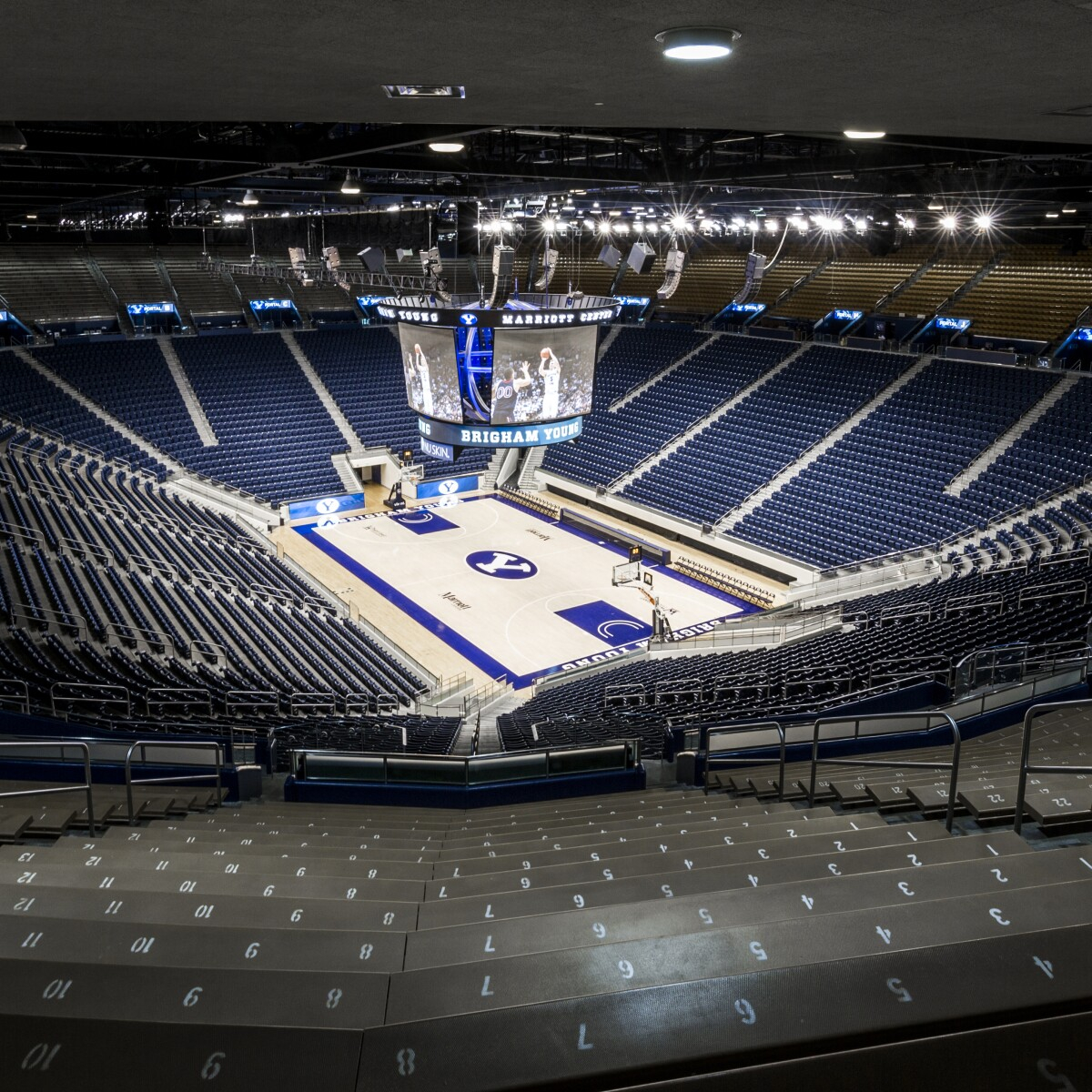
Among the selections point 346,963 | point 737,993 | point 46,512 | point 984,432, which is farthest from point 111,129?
point 984,432

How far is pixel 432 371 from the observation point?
20984mm

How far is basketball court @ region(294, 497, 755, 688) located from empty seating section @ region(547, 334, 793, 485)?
11.6 feet

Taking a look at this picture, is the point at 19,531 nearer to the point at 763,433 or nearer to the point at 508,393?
the point at 508,393

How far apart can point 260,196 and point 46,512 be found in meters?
15.3

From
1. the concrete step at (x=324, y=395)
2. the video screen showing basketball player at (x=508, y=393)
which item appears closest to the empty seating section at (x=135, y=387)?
the concrete step at (x=324, y=395)

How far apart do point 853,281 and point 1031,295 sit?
7.69 m

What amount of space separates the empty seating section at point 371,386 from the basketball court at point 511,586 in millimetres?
4045

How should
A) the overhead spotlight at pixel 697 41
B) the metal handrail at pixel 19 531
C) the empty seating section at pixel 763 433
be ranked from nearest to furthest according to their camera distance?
the overhead spotlight at pixel 697 41, the metal handrail at pixel 19 531, the empty seating section at pixel 763 433

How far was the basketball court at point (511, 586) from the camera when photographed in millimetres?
22953

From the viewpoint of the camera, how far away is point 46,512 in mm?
21062

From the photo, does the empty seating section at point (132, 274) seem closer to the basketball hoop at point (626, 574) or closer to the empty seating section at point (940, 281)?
the basketball hoop at point (626, 574)

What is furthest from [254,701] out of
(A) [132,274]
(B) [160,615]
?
(A) [132,274]

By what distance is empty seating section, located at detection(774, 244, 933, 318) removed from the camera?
36938 millimetres

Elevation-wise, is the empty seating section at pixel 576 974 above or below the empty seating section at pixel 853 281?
below
